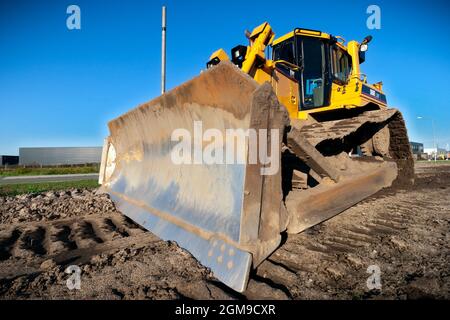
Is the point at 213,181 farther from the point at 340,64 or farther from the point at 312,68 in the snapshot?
the point at 340,64

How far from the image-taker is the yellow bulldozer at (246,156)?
5.91ft

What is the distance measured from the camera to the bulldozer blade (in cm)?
175

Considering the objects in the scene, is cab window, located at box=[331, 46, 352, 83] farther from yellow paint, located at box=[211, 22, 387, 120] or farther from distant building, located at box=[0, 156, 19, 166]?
distant building, located at box=[0, 156, 19, 166]

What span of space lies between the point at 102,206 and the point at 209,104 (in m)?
2.76

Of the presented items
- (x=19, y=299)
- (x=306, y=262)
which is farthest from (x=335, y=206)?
(x=19, y=299)

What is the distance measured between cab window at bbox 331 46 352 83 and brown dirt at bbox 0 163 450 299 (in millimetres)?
3346

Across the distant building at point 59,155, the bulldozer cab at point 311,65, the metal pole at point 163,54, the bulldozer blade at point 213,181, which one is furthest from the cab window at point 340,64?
the distant building at point 59,155

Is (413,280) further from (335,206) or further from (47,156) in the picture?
(47,156)

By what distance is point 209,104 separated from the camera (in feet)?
7.43

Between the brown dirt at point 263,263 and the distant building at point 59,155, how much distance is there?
42.5 metres

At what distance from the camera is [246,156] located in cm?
179

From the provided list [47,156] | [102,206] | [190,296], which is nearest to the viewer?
[190,296]

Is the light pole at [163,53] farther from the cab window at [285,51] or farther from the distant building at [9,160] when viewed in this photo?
the distant building at [9,160]

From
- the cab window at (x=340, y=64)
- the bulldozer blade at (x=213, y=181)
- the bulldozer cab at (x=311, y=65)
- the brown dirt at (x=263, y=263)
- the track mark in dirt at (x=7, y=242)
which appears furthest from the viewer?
the cab window at (x=340, y=64)
